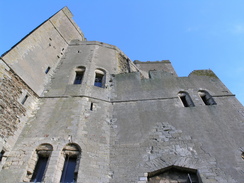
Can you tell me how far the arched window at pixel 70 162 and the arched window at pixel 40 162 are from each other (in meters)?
0.53

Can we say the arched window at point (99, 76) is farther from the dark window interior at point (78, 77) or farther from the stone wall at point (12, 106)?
the stone wall at point (12, 106)

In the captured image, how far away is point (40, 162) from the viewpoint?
614 cm

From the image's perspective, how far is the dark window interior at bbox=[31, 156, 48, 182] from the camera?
5648mm

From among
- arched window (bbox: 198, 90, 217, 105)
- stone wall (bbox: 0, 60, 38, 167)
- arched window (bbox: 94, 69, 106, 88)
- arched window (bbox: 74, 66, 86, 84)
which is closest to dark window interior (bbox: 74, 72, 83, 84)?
arched window (bbox: 74, 66, 86, 84)

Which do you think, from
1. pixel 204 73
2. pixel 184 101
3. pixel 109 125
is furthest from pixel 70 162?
pixel 204 73

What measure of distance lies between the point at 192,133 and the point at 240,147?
5.06 ft

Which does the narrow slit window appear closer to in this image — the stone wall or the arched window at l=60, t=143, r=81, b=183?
the stone wall

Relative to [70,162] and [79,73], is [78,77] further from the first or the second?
[70,162]

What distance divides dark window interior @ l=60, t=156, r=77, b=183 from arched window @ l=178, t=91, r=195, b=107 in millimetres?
5391

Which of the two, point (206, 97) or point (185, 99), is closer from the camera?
point (185, 99)

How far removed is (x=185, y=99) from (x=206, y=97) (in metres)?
1.09

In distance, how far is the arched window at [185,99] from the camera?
343 inches

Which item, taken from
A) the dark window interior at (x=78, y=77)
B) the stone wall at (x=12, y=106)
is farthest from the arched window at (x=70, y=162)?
the dark window interior at (x=78, y=77)

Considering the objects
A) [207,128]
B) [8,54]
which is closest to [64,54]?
[8,54]
